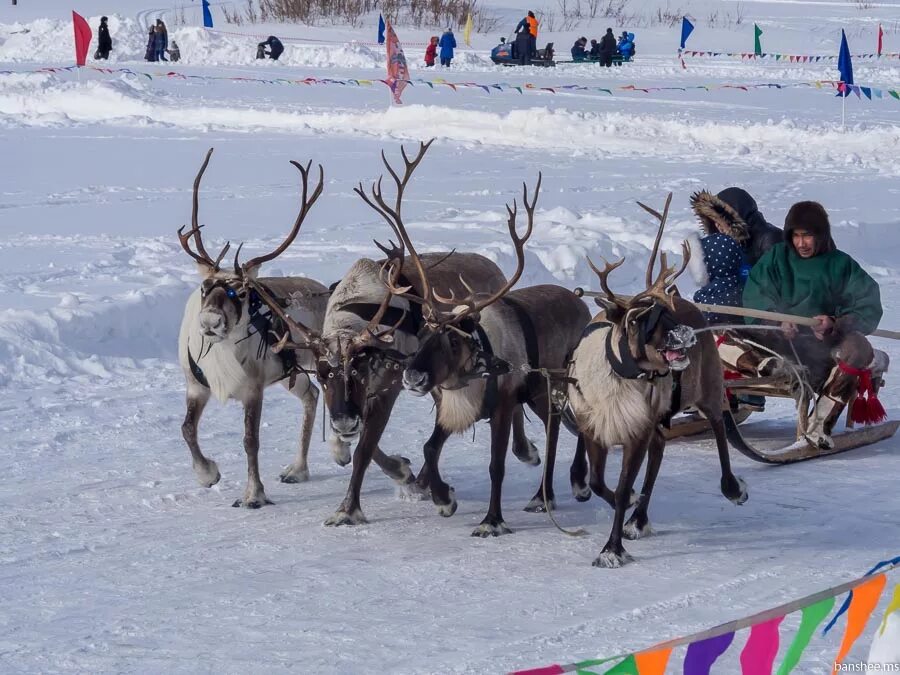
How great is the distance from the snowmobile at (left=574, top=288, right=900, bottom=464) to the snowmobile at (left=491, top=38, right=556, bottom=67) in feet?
110

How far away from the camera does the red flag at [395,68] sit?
2758 centimetres

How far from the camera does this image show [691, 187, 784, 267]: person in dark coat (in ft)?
27.9

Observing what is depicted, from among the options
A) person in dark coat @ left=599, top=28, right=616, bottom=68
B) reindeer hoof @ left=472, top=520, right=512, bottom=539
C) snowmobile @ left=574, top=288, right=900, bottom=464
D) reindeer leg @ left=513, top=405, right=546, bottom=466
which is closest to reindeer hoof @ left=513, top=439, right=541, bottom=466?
reindeer leg @ left=513, top=405, right=546, bottom=466

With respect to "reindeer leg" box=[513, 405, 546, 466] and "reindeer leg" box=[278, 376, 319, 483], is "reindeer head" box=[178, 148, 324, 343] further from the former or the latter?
"reindeer leg" box=[513, 405, 546, 466]

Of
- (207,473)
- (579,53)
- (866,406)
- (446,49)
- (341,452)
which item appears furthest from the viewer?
(579,53)

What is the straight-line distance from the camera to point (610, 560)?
5.93 meters

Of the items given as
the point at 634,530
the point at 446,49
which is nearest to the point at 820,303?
the point at 634,530

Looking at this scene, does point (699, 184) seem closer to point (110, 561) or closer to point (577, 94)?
point (577, 94)

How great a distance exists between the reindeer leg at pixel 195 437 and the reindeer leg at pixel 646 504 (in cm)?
223

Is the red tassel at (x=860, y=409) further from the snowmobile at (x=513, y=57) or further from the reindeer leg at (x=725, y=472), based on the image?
the snowmobile at (x=513, y=57)

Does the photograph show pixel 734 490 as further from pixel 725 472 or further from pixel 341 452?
pixel 341 452

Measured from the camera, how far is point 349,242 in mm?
13891

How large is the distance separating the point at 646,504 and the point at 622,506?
0.48m

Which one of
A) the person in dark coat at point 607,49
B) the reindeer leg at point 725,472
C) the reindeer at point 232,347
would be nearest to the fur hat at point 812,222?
the reindeer leg at point 725,472
